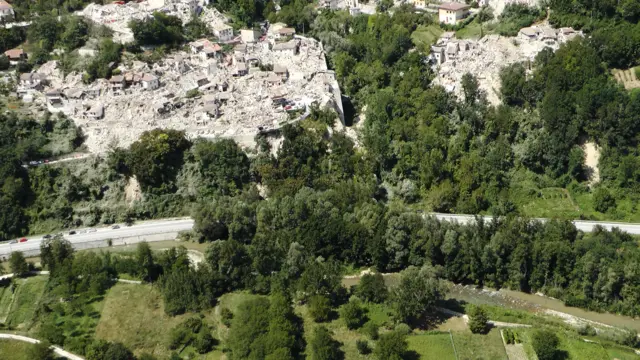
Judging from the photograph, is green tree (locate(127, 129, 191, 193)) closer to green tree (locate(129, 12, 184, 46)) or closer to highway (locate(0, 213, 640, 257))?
highway (locate(0, 213, 640, 257))

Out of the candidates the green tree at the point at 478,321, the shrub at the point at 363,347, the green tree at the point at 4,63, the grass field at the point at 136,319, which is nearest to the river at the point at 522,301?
the green tree at the point at 478,321

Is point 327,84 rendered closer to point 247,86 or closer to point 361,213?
point 247,86

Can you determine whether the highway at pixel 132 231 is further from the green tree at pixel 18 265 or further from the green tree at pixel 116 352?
the green tree at pixel 116 352

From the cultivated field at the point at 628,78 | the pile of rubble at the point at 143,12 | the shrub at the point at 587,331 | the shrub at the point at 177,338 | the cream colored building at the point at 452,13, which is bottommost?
the shrub at the point at 587,331

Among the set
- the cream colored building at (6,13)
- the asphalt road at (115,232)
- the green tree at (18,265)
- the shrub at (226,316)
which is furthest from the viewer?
the cream colored building at (6,13)

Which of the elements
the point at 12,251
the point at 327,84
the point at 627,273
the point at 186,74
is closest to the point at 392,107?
the point at 327,84

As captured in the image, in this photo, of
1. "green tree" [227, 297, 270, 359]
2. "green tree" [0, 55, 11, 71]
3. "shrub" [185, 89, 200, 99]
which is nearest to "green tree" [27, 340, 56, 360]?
"green tree" [227, 297, 270, 359]
